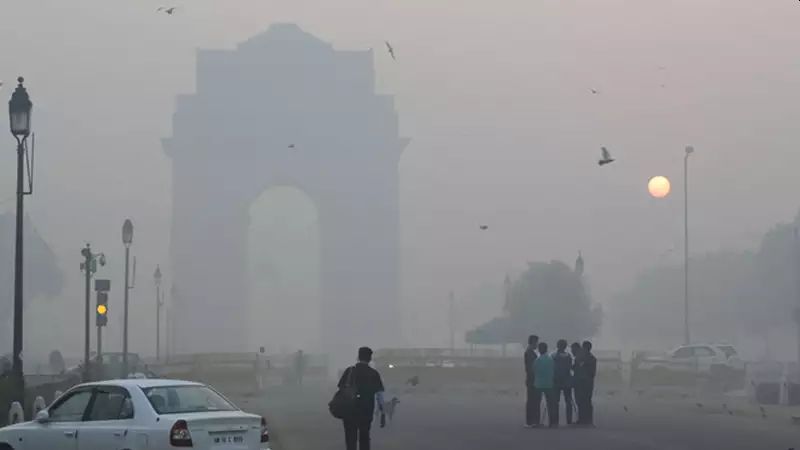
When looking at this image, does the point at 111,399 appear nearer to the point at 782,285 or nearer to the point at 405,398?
the point at 405,398

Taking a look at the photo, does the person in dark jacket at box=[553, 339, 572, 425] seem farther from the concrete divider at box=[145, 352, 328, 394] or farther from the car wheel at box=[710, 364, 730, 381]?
the concrete divider at box=[145, 352, 328, 394]

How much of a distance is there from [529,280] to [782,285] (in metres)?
18.8

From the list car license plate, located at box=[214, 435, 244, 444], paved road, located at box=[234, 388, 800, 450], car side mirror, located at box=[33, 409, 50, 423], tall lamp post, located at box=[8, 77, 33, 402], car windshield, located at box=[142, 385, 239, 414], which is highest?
tall lamp post, located at box=[8, 77, 33, 402]

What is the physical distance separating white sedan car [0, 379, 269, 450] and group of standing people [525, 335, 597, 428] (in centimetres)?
1170

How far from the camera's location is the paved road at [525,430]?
78.2 feet

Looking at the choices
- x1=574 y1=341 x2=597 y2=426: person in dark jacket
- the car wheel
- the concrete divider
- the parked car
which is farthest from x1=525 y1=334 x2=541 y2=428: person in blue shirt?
the concrete divider

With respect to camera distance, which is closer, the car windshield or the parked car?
the car windshield

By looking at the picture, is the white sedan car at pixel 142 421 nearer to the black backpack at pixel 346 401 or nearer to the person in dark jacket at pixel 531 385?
the black backpack at pixel 346 401

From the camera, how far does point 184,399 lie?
640 inches

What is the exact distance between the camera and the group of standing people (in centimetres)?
2748

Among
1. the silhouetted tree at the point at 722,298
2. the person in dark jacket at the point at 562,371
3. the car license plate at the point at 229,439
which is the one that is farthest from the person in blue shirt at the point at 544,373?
the silhouetted tree at the point at 722,298

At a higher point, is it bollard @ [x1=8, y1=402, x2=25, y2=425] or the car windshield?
the car windshield

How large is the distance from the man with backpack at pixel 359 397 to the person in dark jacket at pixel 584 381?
400 inches

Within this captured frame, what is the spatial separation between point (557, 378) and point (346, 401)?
10.3 m
